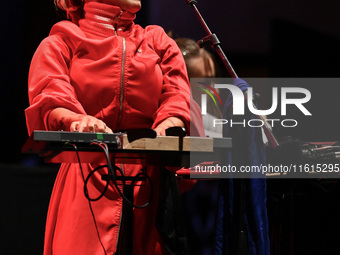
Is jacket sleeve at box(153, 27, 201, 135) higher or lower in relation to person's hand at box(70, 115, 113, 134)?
higher

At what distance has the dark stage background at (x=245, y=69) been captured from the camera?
6.64ft

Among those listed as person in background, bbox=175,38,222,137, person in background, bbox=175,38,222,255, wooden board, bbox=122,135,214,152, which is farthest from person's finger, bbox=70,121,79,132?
person in background, bbox=175,38,222,137

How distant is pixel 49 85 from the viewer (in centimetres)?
119

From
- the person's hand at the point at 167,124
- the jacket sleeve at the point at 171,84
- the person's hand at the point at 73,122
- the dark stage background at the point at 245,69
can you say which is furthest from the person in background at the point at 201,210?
the person's hand at the point at 73,122

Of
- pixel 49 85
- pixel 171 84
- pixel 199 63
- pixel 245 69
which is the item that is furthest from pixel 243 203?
pixel 245 69

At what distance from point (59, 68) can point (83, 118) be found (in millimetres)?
223

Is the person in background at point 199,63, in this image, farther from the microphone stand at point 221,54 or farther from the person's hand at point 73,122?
the person's hand at point 73,122

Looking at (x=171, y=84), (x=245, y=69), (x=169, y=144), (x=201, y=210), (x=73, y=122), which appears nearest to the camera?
(x=169, y=144)

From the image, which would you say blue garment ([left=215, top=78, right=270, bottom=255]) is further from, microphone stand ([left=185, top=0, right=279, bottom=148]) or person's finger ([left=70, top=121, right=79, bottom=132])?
person's finger ([left=70, top=121, right=79, bottom=132])

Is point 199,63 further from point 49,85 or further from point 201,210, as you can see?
point 49,85

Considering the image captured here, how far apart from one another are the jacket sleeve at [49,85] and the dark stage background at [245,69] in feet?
0.94

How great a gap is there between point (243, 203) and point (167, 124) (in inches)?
18.8

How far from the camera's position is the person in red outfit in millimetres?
1174

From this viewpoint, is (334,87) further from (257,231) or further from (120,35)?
(120,35)
